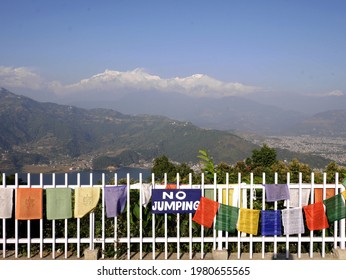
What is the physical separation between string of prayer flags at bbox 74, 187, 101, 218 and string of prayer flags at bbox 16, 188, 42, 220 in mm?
667

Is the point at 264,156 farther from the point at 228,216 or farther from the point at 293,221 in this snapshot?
the point at 228,216

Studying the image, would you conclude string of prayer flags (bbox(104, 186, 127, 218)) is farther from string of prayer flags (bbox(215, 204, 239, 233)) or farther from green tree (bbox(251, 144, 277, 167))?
green tree (bbox(251, 144, 277, 167))

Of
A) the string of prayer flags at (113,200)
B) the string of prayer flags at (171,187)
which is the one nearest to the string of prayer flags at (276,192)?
the string of prayer flags at (171,187)

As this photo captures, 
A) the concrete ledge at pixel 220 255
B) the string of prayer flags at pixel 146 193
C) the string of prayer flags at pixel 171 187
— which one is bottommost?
the concrete ledge at pixel 220 255

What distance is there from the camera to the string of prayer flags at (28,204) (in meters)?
7.09

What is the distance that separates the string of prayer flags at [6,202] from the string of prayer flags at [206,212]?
132 inches

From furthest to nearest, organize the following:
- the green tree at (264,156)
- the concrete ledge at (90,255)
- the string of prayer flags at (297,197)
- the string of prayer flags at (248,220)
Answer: the green tree at (264,156) < the string of prayer flags at (297,197) < the string of prayer flags at (248,220) < the concrete ledge at (90,255)

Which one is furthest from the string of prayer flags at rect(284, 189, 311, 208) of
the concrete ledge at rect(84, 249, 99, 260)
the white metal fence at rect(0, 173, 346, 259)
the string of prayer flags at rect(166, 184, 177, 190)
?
the concrete ledge at rect(84, 249, 99, 260)

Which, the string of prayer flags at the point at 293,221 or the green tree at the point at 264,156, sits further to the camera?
the green tree at the point at 264,156

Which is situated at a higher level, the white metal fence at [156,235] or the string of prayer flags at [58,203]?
the string of prayer flags at [58,203]

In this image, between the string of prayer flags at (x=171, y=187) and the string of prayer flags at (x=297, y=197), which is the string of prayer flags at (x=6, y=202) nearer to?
the string of prayer flags at (x=171, y=187)

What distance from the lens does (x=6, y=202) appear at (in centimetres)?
710

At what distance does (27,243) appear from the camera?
7.17 meters

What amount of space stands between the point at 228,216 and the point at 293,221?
3.92ft
